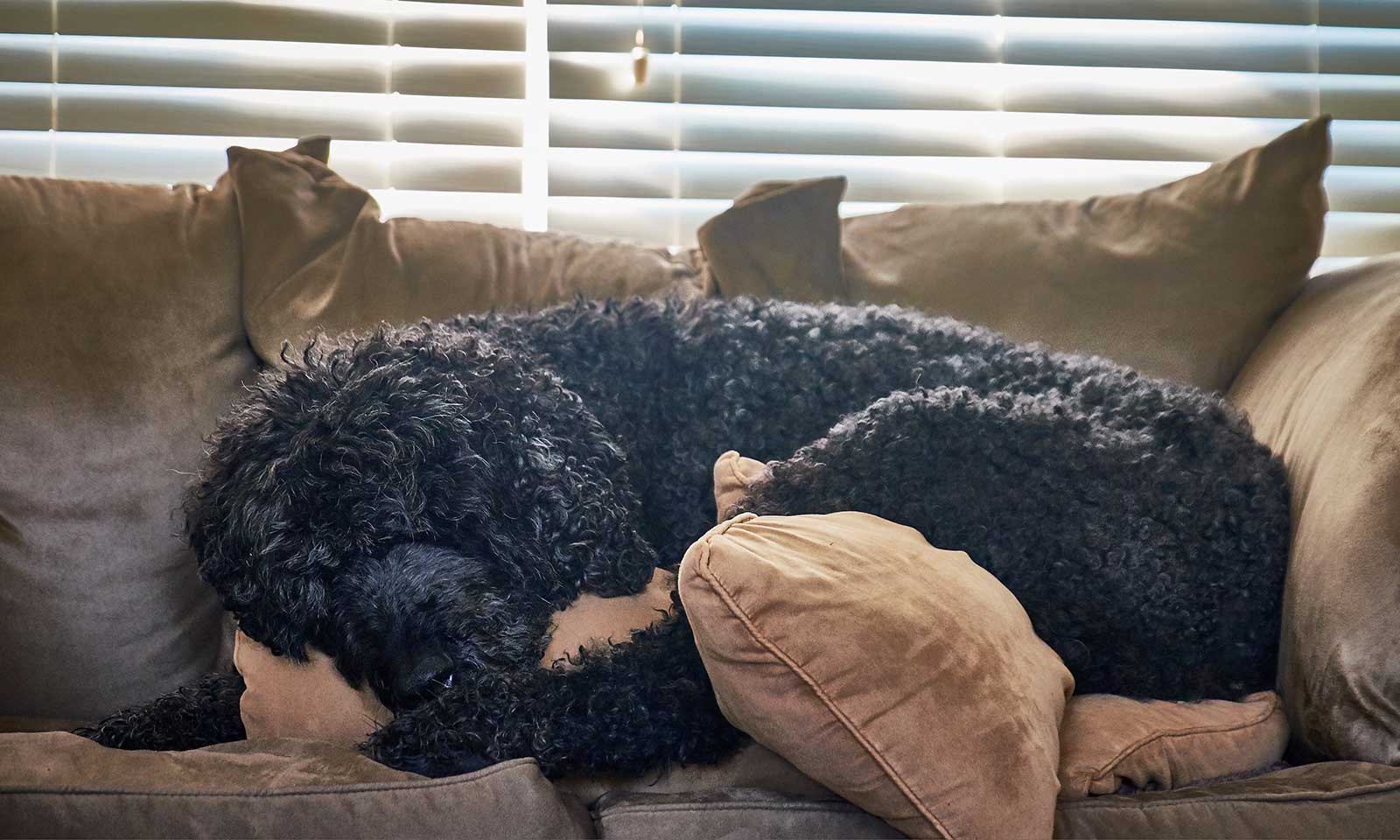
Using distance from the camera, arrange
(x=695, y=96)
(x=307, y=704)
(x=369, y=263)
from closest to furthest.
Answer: (x=307, y=704)
(x=369, y=263)
(x=695, y=96)

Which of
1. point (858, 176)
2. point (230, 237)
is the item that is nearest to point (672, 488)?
point (230, 237)

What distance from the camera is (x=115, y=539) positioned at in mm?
1743

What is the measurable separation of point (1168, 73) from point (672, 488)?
2.09m

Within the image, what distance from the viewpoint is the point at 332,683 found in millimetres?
1308

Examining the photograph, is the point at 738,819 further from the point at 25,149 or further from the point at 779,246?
the point at 25,149

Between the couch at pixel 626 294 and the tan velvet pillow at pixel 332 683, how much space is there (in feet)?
0.27

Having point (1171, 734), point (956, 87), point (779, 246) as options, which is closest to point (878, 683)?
point (1171, 734)

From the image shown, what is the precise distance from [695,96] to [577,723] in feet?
6.29

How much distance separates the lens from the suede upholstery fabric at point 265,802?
98 cm

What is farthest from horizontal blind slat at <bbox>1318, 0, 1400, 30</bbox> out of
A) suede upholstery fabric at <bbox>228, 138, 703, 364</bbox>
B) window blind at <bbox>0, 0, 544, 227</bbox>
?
window blind at <bbox>0, 0, 544, 227</bbox>

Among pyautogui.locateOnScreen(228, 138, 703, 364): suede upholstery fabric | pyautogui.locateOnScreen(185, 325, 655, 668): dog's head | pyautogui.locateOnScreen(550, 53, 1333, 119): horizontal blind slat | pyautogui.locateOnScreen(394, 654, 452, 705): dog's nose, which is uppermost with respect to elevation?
pyautogui.locateOnScreen(550, 53, 1333, 119): horizontal blind slat

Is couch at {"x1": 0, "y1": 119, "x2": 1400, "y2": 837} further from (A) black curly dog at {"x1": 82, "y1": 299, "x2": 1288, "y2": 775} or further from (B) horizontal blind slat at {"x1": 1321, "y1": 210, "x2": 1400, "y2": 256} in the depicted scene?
(B) horizontal blind slat at {"x1": 1321, "y1": 210, "x2": 1400, "y2": 256}

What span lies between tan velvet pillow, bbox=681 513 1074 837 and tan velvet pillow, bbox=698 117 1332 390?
100 cm

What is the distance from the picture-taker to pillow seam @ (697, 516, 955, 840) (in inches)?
36.9
